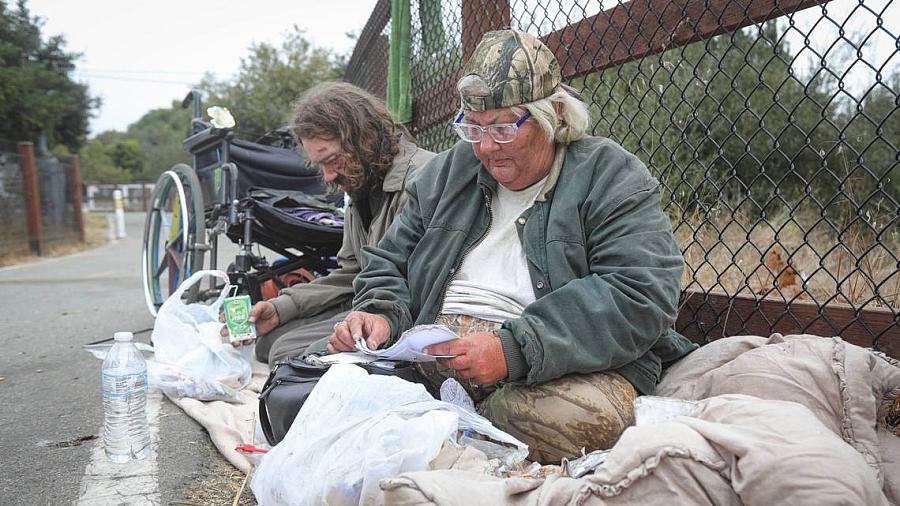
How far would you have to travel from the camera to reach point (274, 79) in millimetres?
18484

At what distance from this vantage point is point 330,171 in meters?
3.21

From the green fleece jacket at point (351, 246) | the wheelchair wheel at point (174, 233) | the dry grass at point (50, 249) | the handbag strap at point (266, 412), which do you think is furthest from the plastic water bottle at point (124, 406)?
the dry grass at point (50, 249)

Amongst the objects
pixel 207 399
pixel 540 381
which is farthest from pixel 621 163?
pixel 207 399

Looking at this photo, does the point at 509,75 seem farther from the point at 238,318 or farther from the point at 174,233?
the point at 174,233

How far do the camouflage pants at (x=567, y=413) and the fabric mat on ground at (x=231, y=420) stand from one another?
34.9 inches

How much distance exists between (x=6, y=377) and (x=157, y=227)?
6.20 ft

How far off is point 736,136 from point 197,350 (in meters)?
2.96

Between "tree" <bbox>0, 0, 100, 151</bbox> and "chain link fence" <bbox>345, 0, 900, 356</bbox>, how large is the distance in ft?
51.2

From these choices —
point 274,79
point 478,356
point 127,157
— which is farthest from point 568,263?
point 127,157

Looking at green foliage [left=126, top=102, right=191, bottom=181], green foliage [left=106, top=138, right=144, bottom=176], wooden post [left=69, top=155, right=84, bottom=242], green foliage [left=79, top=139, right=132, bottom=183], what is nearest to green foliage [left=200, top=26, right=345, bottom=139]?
wooden post [left=69, top=155, right=84, bottom=242]

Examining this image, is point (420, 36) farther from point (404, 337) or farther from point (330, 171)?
point (404, 337)

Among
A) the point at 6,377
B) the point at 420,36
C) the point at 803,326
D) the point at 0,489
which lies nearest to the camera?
the point at 0,489

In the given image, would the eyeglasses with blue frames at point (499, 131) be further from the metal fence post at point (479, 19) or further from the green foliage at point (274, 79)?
the green foliage at point (274, 79)

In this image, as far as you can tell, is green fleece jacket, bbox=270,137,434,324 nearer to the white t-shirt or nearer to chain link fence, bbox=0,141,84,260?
the white t-shirt
